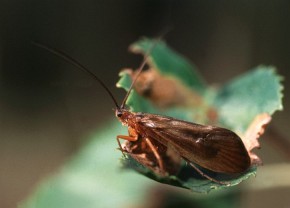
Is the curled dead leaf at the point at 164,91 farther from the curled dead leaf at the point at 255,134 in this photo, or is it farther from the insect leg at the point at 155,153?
the curled dead leaf at the point at 255,134

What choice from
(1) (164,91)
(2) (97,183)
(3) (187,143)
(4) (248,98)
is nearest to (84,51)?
(2) (97,183)

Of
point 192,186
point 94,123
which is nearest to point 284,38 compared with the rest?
point 94,123

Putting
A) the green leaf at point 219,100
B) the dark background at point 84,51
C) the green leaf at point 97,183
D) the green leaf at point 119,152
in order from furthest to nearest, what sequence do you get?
the dark background at point 84,51, the green leaf at point 97,183, the green leaf at point 119,152, the green leaf at point 219,100

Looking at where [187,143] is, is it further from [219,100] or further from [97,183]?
[97,183]

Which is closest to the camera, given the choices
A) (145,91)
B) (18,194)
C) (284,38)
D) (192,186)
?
(192,186)

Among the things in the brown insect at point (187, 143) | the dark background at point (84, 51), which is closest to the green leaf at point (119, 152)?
the brown insect at point (187, 143)

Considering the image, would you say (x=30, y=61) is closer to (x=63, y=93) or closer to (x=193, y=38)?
(x=63, y=93)

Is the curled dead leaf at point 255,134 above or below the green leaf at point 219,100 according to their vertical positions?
below
